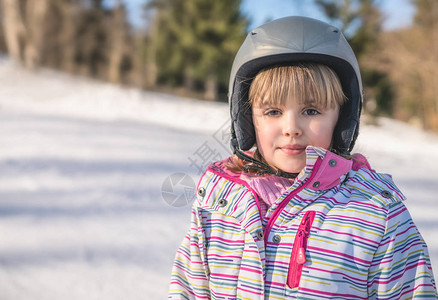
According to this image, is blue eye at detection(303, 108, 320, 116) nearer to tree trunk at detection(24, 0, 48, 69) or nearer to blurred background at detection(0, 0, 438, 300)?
blurred background at detection(0, 0, 438, 300)

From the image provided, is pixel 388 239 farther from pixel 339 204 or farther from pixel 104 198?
pixel 104 198

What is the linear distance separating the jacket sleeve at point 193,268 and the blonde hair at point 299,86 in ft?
→ 1.63

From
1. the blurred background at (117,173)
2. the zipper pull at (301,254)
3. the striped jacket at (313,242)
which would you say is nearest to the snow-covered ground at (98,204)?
the blurred background at (117,173)

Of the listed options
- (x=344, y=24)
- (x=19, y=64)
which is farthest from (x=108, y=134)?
(x=19, y=64)

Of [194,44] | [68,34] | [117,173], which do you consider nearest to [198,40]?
[194,44]

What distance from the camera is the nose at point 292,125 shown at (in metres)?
1.35

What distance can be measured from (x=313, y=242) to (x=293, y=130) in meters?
0.38

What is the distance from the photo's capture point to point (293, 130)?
4.41 feet

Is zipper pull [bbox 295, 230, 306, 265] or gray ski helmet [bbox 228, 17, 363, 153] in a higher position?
gray ski helmet [bbox 228, 17, 363, 153]

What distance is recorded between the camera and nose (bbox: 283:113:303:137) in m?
1.35

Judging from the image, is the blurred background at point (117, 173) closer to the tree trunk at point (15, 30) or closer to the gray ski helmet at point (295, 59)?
the gray ski helmet at point (295, 59)

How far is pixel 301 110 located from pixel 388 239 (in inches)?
20.0

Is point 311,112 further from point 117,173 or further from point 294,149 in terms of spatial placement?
point 117,173

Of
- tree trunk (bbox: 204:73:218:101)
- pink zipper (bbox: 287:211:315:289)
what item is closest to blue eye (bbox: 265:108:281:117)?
pink zipper (bbox: 287:211:315:289)
